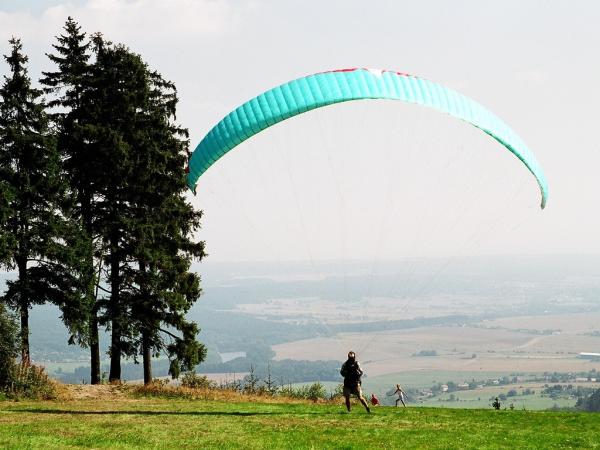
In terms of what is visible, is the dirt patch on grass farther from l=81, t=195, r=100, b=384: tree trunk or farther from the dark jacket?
the dark jacket

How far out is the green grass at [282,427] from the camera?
13.3 metres

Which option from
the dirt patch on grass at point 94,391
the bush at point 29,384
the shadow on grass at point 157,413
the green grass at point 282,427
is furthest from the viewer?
the dirt patch on grass at point 94,391

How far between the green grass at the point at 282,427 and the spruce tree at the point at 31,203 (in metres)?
5.08

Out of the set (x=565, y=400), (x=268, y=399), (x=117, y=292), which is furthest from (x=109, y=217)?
(x=565, y=400)

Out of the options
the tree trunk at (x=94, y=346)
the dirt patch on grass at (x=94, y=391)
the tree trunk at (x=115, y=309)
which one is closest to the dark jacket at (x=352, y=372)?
the dirt patch on grass at (x=94, y=391)

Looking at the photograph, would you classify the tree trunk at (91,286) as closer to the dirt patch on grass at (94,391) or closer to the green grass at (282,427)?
the dirt patch on grass at (94,391)

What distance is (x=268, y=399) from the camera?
2283 cm

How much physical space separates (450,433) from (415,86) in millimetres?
8649

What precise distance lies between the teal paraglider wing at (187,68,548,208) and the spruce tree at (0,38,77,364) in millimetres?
8155

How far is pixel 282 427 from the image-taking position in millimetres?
15148

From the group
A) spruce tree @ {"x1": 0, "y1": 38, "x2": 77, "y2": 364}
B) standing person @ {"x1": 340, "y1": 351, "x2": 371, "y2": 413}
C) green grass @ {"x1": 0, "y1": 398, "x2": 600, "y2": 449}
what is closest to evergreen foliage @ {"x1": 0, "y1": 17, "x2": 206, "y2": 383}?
spruce tree @ {"x1": 0, "y1": 38, "x2": 77, "y2": 364}

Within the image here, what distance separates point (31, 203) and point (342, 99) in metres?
12.4

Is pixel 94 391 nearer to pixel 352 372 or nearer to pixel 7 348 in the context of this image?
pixel 7 348

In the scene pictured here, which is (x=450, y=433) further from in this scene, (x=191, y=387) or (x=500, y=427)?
(x=191, y=387)
